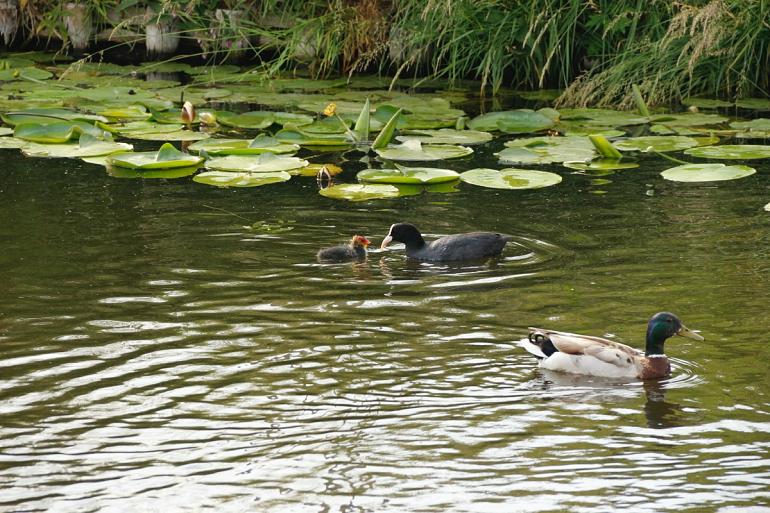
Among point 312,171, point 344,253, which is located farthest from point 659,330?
point 312,171

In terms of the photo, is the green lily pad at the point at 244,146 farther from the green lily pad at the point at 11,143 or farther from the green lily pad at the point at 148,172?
the green lily pad at the point at 11,143

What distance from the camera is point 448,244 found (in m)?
8.64

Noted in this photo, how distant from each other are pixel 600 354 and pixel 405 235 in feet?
8.45

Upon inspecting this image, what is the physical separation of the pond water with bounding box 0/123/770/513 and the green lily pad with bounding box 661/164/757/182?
119 millimetres

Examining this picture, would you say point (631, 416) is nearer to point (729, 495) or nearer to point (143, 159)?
point (729, 495)

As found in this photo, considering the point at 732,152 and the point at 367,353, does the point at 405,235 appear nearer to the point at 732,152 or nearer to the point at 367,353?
the point at 367,353

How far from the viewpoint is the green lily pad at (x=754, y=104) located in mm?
13320

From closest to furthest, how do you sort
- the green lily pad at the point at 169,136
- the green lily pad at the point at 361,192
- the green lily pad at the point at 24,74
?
the green lily pad at the point at 361,192 < the green lily pad at the point at 169,136 < the green lily pad at the point at 24,74

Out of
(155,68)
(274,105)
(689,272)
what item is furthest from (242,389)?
(155,68)

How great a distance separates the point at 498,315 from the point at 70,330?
2375 mm

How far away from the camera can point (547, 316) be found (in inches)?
289

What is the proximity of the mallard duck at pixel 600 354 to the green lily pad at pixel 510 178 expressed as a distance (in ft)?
11.8

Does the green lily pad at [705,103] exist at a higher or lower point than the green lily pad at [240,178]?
higher

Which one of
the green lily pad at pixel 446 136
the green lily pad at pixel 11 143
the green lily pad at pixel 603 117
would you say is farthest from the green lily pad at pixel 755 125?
the green lily pad at pixel 11 143
